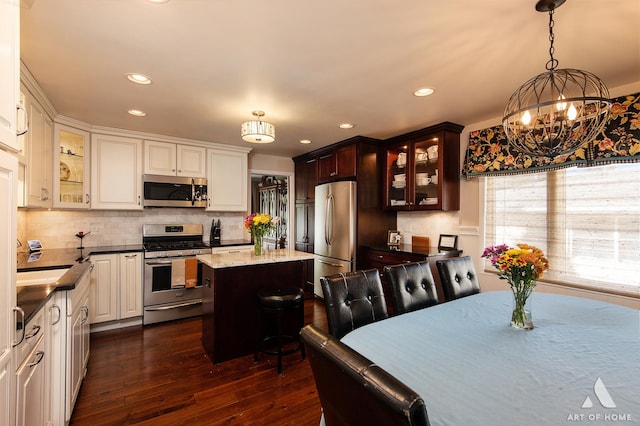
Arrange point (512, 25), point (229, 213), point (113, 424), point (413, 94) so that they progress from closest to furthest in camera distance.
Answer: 1. point (512, 25)
2. point (113, 424)
3. point (413, 94)
4. point (229, 213)

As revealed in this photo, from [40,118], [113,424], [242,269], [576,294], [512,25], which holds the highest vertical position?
[512,25]

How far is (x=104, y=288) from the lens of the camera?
10.8 feet

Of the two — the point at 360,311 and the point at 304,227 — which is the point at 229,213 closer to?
the point at 304,227

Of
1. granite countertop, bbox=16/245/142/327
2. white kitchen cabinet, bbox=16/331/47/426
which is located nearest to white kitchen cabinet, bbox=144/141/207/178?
granite countertop, bbox=16/245/142/327

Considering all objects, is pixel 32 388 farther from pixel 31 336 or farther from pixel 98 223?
pixel 98 223

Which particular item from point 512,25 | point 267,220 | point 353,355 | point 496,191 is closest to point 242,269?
point 267,220

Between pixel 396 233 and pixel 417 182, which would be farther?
pixel 396 233

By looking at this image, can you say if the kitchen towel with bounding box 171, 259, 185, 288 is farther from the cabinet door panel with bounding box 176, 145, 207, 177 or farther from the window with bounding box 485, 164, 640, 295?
the window with bounding box 485, 164, 640, 295

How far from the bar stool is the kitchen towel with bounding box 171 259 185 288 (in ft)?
4.67

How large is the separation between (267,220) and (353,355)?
89.1 inches

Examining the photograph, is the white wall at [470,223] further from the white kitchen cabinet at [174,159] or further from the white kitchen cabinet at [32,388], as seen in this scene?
the white kitchen cabinet at [32,388]

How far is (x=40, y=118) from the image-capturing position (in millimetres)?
2637

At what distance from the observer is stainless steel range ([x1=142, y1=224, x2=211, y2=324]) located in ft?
11.5

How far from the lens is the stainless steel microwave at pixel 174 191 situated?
377 cm
